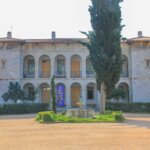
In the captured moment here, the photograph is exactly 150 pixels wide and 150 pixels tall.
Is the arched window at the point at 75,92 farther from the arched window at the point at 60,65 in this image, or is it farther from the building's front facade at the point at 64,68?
the arched window at the point at 60,65

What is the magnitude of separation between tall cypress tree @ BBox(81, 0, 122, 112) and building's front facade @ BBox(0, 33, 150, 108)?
16.2 m

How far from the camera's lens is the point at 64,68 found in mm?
48594

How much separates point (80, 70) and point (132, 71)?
6.42 metres

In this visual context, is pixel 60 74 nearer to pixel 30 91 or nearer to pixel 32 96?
pixel 30 91

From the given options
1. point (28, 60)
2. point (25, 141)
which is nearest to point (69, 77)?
point (28, 60)

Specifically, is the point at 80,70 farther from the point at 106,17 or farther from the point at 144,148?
the point at 144,148

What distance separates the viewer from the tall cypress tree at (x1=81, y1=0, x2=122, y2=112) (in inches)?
1145

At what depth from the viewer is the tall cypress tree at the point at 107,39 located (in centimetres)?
2909

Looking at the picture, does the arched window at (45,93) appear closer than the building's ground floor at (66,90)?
No

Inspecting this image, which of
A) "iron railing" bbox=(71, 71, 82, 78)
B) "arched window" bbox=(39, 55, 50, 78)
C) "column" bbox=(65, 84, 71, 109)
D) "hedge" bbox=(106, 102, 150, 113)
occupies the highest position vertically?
"arched window" bbox=(39, 55, 50, 78)

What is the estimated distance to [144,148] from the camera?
12.7m

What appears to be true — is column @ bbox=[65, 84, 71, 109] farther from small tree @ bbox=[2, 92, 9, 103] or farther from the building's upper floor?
small tree @ bbox=[2, 92, 9, 103]

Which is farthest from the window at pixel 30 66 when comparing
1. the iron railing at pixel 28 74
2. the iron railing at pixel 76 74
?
the iron railing at pixel 76 74

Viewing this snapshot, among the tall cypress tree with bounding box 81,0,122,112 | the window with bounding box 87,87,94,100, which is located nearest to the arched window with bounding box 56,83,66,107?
the window with bounding box 87,87,94,100
